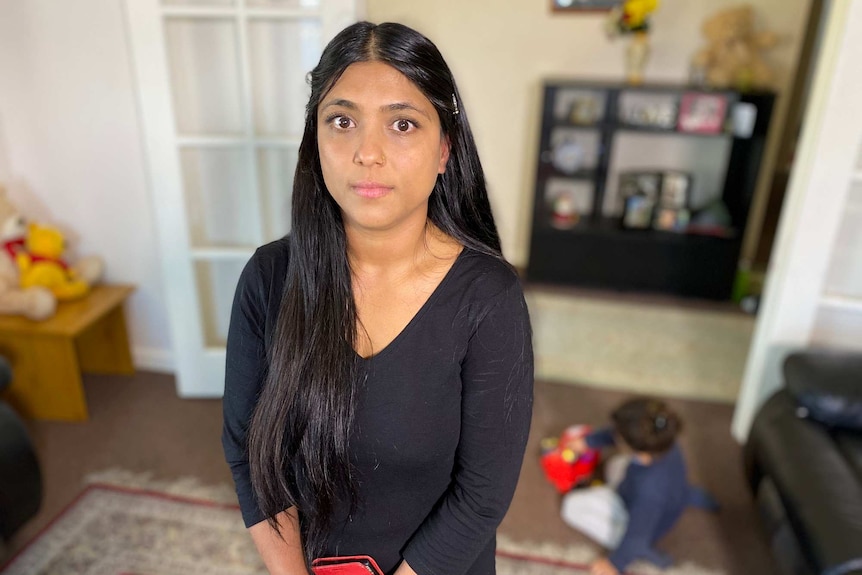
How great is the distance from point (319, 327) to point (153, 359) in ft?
6.74

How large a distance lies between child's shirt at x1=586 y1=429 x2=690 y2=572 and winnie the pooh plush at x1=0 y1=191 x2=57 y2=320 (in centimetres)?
200

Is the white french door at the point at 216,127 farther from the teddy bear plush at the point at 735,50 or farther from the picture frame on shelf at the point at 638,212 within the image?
the teddy bear plush at the point at 735,50

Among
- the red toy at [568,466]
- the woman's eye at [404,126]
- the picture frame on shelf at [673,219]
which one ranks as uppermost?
the woman's eye at [404,126]

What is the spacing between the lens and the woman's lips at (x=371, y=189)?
77 cm

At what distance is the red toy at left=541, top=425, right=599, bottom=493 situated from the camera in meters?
1.99

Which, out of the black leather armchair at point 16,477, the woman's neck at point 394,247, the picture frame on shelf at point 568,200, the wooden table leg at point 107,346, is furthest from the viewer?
the picture frame on shelf at point 568,200

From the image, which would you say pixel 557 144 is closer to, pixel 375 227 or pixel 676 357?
pixel 676 357

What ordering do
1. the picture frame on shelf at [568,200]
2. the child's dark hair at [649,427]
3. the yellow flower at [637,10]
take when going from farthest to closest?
the picture frame on shelf at [568,200]
the yellow flower at [637,10]
the child's dark hair at [649,427]

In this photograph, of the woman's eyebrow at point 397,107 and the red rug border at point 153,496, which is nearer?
the woman's eyebrow at point 397,107

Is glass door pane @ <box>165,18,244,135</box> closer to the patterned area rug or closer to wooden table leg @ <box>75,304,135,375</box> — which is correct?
wooden table leg @ <box>75,304,135,375</box>

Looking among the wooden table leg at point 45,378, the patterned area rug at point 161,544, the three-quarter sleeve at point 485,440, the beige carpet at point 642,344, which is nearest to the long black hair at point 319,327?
the three-quarter sleeve at point 485,440

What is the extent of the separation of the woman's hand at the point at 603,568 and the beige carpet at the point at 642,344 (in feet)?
3.03

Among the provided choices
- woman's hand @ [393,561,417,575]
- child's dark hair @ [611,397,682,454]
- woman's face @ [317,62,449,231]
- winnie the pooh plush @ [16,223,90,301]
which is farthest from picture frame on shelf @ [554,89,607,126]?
woman's hand @ [393,561,417,575]

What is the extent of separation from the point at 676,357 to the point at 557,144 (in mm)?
1349
